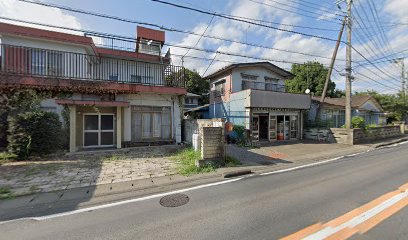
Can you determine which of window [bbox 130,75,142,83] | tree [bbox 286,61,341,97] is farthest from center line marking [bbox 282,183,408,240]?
tree [bbox 286,61,341,97]

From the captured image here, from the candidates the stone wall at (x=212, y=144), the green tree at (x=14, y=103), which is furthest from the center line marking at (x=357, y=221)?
the green tree at (x=14, y=103)

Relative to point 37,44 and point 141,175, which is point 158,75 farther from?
point 141,175

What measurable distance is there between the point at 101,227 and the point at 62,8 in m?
8.06

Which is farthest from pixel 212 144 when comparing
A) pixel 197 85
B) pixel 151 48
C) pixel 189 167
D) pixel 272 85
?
pixel 197 85

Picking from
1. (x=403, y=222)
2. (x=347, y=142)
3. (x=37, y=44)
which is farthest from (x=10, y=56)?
(x=347, y=142)

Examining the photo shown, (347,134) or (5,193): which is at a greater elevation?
(347,134)

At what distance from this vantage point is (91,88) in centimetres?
1075

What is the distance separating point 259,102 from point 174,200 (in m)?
11.6

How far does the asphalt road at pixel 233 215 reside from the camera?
3.38 meters

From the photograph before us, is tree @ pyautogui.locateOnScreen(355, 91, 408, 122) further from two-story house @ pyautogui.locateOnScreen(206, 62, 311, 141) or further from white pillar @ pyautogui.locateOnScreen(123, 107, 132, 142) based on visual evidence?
white pillar @ pyautogui.locateOnScreen(123, 107, 132, 142)

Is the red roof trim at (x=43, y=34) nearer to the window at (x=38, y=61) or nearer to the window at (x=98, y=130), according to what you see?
the window at (x=38, y=61)

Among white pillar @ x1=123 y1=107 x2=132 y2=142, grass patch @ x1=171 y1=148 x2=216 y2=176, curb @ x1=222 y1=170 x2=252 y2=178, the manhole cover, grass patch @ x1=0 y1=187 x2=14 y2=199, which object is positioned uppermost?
white pillar @ x1=123 y1=107 x2=132 y2=142

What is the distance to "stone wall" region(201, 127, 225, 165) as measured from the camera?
7.74m

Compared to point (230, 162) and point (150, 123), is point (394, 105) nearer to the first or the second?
point (230, 162)
